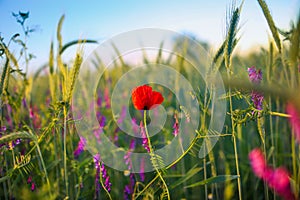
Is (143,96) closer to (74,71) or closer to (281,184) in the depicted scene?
(74,71)

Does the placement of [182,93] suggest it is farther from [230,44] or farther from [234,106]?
[230,44]

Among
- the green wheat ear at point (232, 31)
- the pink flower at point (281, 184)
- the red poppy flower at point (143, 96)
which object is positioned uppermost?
the green wheat ear at point (232, 31)

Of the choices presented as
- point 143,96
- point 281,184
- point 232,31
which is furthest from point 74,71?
point 281,184

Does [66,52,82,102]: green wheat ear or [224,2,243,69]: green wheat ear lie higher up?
[224,2,243,69]: green wheat ear

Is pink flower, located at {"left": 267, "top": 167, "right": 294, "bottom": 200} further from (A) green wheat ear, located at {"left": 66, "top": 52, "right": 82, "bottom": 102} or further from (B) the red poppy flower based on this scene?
(A) green wheat ear, located at {"left": 66, "top": 52, "right": 82, "bottom": 102}

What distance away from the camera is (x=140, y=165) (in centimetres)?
98

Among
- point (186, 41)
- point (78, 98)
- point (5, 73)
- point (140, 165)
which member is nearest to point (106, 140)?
point (78, 98)

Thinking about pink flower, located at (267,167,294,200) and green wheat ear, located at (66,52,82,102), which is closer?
pink flower, located at (267,167,294,200)

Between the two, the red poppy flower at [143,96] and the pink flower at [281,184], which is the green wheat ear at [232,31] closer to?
the red poppy flower at [143,96]

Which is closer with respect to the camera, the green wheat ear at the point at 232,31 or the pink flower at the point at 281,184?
the pink flower at the point at 281,184

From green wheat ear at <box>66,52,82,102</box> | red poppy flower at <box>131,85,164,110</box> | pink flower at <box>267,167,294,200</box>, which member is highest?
green wheat ear at <box>66,52,82,102</box>

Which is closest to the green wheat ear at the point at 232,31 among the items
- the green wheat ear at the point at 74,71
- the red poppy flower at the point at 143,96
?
the red poppy flower at the point at 143,96

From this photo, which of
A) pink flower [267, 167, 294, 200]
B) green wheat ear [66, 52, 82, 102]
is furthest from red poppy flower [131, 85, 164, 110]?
pink flower [267, 167, 294, 200]

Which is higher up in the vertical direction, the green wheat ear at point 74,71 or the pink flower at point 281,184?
the green wheat ear at point 74,71
